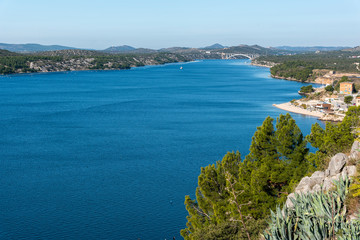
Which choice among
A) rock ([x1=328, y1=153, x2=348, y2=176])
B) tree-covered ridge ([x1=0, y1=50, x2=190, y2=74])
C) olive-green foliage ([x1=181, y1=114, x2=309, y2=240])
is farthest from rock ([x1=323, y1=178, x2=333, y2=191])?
tree-covered ridge ([x1=0, y1=50, x2=190, y2=74])

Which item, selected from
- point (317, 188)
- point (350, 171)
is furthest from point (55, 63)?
point (350, 171)

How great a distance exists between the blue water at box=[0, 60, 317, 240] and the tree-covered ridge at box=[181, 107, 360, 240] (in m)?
3.91

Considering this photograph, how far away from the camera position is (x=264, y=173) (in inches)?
543

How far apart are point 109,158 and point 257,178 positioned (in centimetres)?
1775

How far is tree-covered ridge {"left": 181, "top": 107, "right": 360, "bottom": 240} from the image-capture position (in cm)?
1350

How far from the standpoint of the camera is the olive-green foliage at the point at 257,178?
13500 mm

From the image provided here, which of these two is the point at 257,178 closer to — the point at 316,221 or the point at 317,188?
the point at 317,188

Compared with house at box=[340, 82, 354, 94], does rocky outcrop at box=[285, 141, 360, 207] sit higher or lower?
higher

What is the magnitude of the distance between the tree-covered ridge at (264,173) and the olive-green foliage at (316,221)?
15.4 feet

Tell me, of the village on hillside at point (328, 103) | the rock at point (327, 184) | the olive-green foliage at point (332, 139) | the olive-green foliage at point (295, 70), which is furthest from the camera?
the olive-green foliage at point (295, 70)

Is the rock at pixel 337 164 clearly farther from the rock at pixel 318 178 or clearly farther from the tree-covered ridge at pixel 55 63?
the tree-covered ridge at pixel 55 63

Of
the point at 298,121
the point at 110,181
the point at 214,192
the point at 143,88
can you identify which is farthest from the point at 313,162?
the point at 143,88

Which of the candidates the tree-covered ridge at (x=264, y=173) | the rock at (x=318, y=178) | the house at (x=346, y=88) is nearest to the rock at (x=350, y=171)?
the rock at (x=318, y=178)

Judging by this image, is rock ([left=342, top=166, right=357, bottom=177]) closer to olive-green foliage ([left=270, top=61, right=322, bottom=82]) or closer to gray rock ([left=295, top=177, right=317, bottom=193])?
gray rock ([left=295, top=177, right=317, bottom=193])
